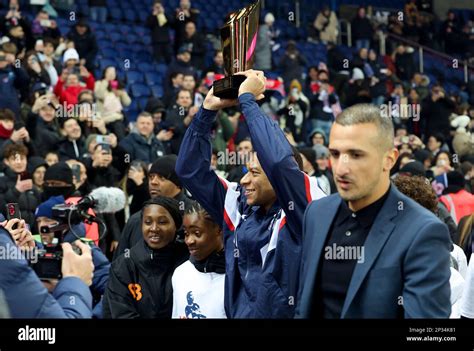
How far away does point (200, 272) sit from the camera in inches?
189

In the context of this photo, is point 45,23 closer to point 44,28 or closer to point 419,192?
point 44,28

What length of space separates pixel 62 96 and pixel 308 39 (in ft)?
26.5

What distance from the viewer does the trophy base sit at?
448cm

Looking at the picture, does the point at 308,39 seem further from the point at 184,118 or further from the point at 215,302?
the point at 215,302

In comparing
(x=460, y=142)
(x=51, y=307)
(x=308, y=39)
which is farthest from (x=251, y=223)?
(x=308, y=39)

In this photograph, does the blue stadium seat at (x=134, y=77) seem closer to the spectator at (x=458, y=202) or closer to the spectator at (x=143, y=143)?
the spectator at (x=143, y=143)

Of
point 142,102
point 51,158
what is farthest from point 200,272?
point 142,102

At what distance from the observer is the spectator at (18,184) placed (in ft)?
25.1

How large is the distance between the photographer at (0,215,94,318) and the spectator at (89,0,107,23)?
12656mm

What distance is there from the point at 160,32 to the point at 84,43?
191 cm

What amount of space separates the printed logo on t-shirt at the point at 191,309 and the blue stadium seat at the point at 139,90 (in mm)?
9776

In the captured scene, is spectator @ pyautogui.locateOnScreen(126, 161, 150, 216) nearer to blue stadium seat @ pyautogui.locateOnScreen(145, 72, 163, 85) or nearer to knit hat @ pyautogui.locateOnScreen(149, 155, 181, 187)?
knit hat @ pyautogui.locateOnScreen(149, 155, 181, 187)

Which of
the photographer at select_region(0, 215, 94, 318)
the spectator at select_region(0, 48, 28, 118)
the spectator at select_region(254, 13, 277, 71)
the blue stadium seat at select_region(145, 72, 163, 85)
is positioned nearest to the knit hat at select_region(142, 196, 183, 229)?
the photographer at select_region(0, 215, 94, 318)

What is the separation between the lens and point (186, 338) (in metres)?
3.73
